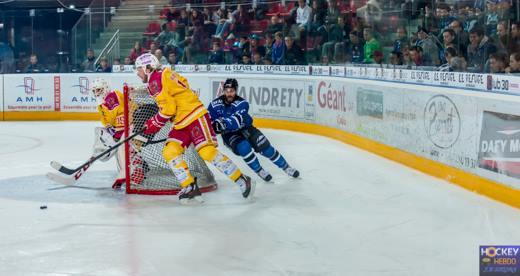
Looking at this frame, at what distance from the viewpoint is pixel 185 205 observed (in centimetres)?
695

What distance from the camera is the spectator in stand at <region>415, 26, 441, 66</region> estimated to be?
8.92 m

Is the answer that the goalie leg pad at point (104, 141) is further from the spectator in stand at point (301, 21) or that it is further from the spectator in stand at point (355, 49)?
the spectator in stand at point (301, 21)

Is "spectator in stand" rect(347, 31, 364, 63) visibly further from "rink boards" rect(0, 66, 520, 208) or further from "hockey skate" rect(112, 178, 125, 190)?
"hockey skate" rect(112, 178, 125, 190)

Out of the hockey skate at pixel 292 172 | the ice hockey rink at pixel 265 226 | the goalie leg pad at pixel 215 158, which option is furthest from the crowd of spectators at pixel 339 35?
the goalie leg pad at pixel 215 158

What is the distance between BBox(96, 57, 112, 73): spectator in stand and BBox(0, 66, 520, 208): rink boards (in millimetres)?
191

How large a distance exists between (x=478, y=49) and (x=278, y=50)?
5.99 meters

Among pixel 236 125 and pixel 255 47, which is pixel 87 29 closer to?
pixel 255 47

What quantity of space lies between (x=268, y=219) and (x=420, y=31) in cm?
413

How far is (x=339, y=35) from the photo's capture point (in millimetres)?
12164

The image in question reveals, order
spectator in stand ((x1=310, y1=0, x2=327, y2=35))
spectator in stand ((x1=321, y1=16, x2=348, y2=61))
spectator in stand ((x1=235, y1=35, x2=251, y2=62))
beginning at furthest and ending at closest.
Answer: spectator in stand ((x1=235, y1=35, x2=251, y2=62)) → spectator in stand ((x1=310, y1=0, x2=327, y2=35)) → spectator in stand ((x1=321, y1=16, x2=348, y2=61))

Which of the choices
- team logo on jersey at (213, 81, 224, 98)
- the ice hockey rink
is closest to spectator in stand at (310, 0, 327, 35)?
team logo on jersey at (213, 81, 224, 98)

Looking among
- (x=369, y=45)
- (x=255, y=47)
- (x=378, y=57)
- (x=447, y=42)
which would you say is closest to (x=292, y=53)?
(x=255, y=47)

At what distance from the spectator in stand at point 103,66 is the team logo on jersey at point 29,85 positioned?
127 cm

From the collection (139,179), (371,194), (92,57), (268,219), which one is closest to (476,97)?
(371,194)
